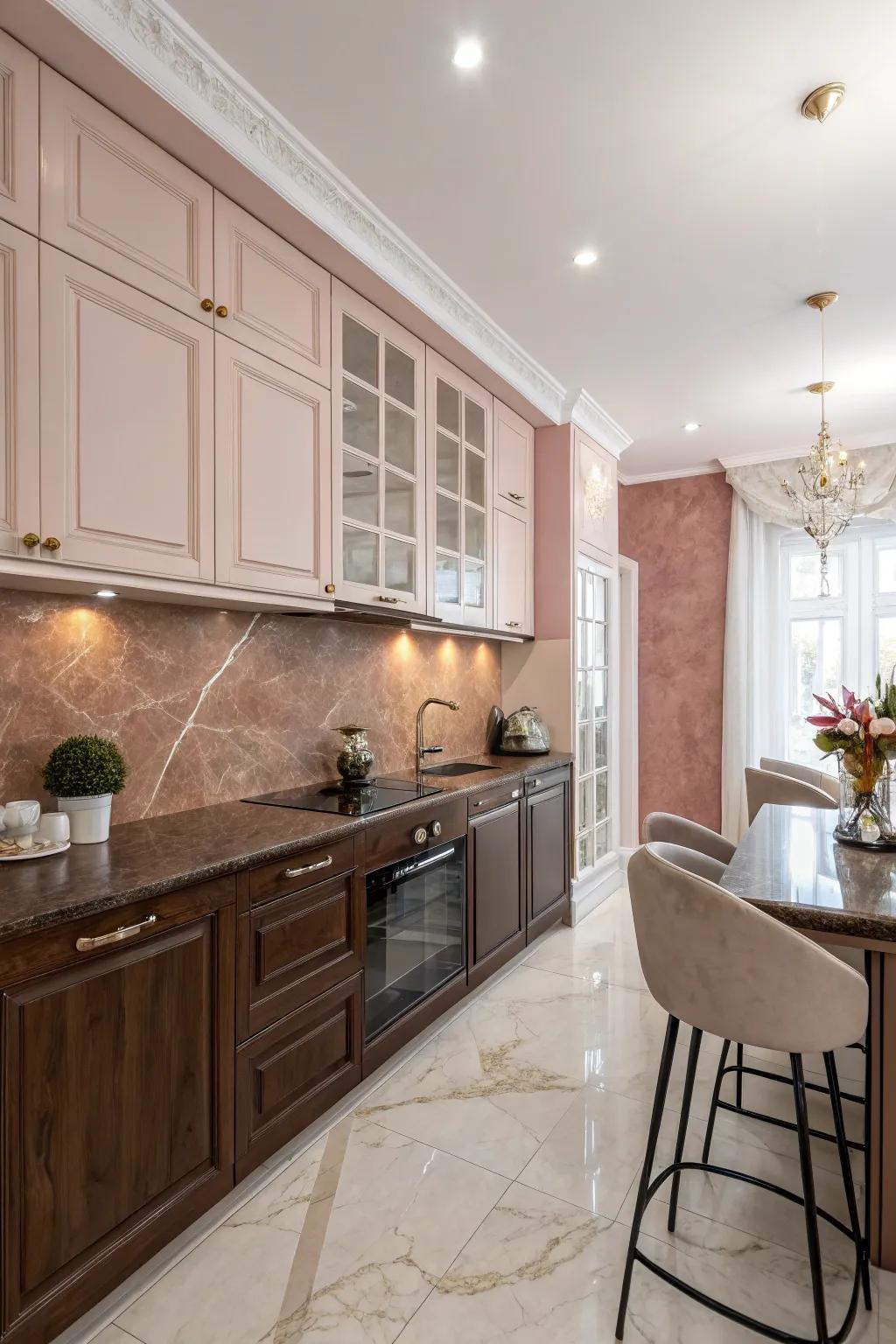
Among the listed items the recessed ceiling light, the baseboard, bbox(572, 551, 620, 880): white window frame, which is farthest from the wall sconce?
the recessed ceiling light

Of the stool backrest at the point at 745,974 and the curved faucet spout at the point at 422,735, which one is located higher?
the curved faucet spout at the point at 422,735

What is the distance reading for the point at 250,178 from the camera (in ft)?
6.54

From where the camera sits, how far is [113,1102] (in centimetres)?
146

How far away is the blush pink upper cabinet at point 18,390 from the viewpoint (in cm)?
151

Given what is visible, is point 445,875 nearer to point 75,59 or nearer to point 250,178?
point 250,178

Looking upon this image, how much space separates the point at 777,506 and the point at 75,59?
4.47 meters

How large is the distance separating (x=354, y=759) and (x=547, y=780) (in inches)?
49.4

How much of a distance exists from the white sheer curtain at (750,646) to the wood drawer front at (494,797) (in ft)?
7.76

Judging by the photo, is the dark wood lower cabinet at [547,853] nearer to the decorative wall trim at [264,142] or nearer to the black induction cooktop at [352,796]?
the black induction cooktop at [352,796]

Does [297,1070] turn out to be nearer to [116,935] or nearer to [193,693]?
[116,935]

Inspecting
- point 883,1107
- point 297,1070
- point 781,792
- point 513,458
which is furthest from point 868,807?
point 513,458

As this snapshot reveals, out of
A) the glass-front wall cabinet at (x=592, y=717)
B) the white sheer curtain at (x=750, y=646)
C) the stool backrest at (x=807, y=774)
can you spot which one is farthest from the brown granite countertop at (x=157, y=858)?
the white sheer curtain at (x=750, y=646)

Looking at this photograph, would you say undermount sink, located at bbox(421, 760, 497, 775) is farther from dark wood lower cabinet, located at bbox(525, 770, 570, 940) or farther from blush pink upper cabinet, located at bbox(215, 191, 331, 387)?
blush pink upper cabinet, located at bbox(215, 191, 331, 387)

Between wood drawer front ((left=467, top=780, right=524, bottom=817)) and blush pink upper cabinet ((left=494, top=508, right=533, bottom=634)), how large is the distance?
31.9 inches
